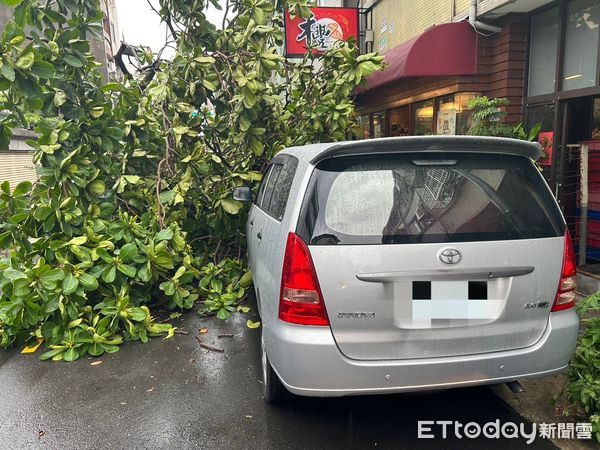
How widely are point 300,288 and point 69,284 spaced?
102 inches

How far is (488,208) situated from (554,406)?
1.57 metres

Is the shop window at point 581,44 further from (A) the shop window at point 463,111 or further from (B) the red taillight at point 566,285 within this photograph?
(B) the red taillight at point 566,285

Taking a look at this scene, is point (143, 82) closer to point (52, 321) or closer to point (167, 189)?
point (167, 189)

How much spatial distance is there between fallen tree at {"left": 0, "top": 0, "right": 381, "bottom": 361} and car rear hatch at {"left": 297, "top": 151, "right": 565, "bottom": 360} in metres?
2.57

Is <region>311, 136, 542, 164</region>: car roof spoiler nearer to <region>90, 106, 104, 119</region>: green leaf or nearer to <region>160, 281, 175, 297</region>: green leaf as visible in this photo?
<region>160, 281, 175, 297</region>: green leaf

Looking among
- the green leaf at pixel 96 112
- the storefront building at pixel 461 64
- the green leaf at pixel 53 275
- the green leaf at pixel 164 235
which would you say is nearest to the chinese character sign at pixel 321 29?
the storefront building at pixel 461 64

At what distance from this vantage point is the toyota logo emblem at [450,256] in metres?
2.36

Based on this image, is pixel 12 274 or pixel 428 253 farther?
pixel 12 274

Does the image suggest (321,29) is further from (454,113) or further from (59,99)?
(59,99)

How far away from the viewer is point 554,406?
3092mm

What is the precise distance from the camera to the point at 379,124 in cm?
1195

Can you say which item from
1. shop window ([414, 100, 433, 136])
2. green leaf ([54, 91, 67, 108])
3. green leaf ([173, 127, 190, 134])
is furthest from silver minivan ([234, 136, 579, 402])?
shop window ([414, 100, 433, 136])

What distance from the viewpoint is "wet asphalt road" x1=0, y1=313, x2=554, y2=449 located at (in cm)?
283

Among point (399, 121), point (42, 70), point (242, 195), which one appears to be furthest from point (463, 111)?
point (42, 70)
